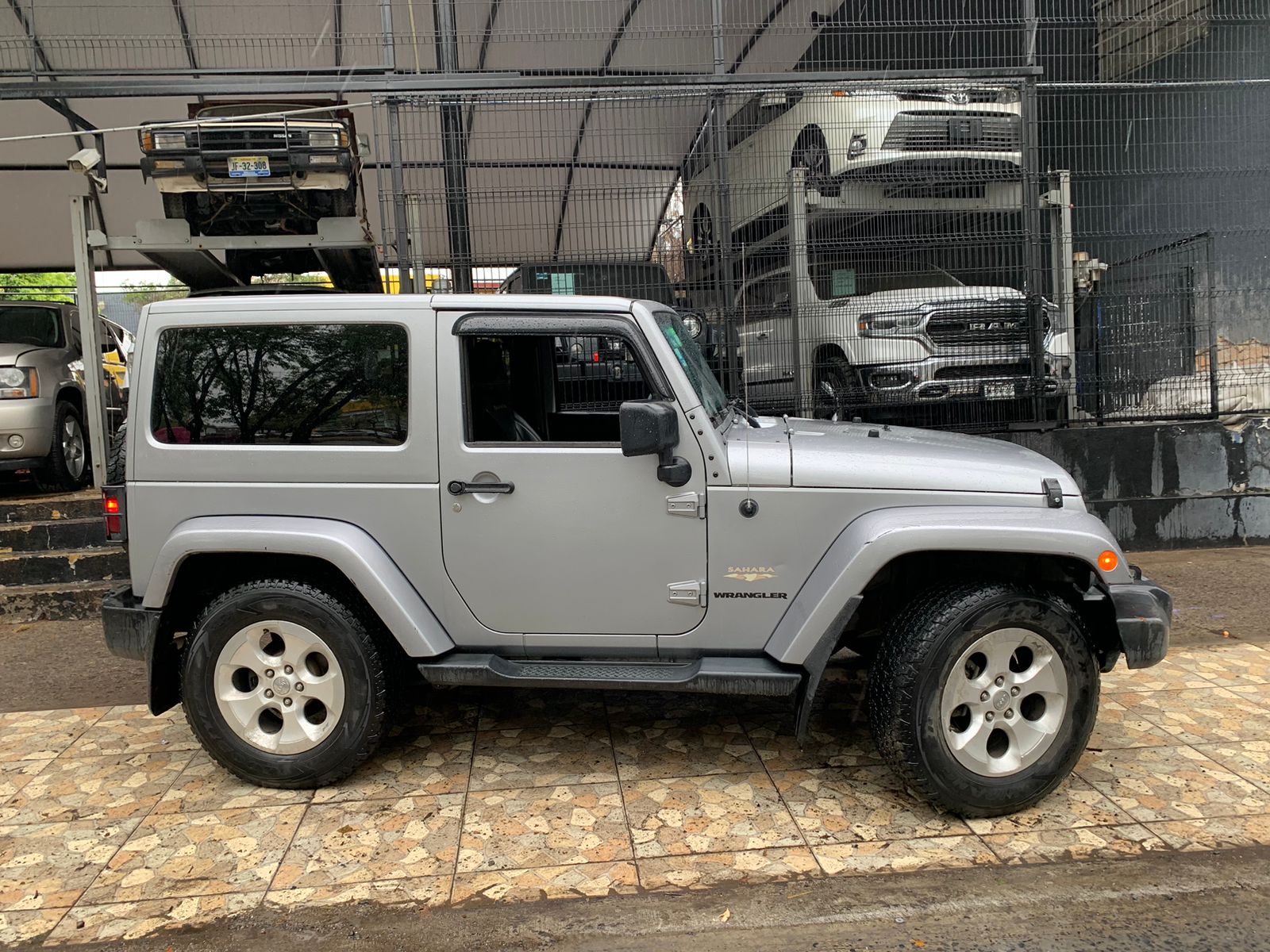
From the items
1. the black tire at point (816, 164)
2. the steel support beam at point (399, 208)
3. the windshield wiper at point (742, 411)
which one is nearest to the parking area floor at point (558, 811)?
the windshield wiper at point (742, 411)

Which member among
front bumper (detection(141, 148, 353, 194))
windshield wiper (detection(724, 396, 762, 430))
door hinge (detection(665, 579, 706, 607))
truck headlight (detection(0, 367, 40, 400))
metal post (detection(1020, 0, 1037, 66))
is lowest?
door hinge (detection(665, 579, 706, 607))

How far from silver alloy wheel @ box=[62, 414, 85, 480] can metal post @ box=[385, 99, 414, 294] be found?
317cm

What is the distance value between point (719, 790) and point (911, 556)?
125cm

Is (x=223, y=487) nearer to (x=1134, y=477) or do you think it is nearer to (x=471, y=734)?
(x=471, y=734)

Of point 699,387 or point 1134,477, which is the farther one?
point 1134,477

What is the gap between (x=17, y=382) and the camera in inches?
300

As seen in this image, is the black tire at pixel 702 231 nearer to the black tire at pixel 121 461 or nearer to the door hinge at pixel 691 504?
the door hinge at pixel 691 504

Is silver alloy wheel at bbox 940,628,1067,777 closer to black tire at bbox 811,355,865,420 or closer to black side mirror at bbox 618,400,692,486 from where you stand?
black side mirror at bbox 618,400,692,486

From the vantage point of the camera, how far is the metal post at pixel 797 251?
7824 millimetres

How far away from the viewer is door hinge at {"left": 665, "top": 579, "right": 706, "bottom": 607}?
378cm

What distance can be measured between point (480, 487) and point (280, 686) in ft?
3.83

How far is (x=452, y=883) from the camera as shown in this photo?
325 centimetres

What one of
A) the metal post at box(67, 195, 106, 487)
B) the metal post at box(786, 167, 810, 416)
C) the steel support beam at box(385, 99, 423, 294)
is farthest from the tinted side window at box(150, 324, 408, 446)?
the metal post at box(786, 167, 810, 416)

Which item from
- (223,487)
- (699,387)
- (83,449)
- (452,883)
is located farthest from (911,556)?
(83,449)
